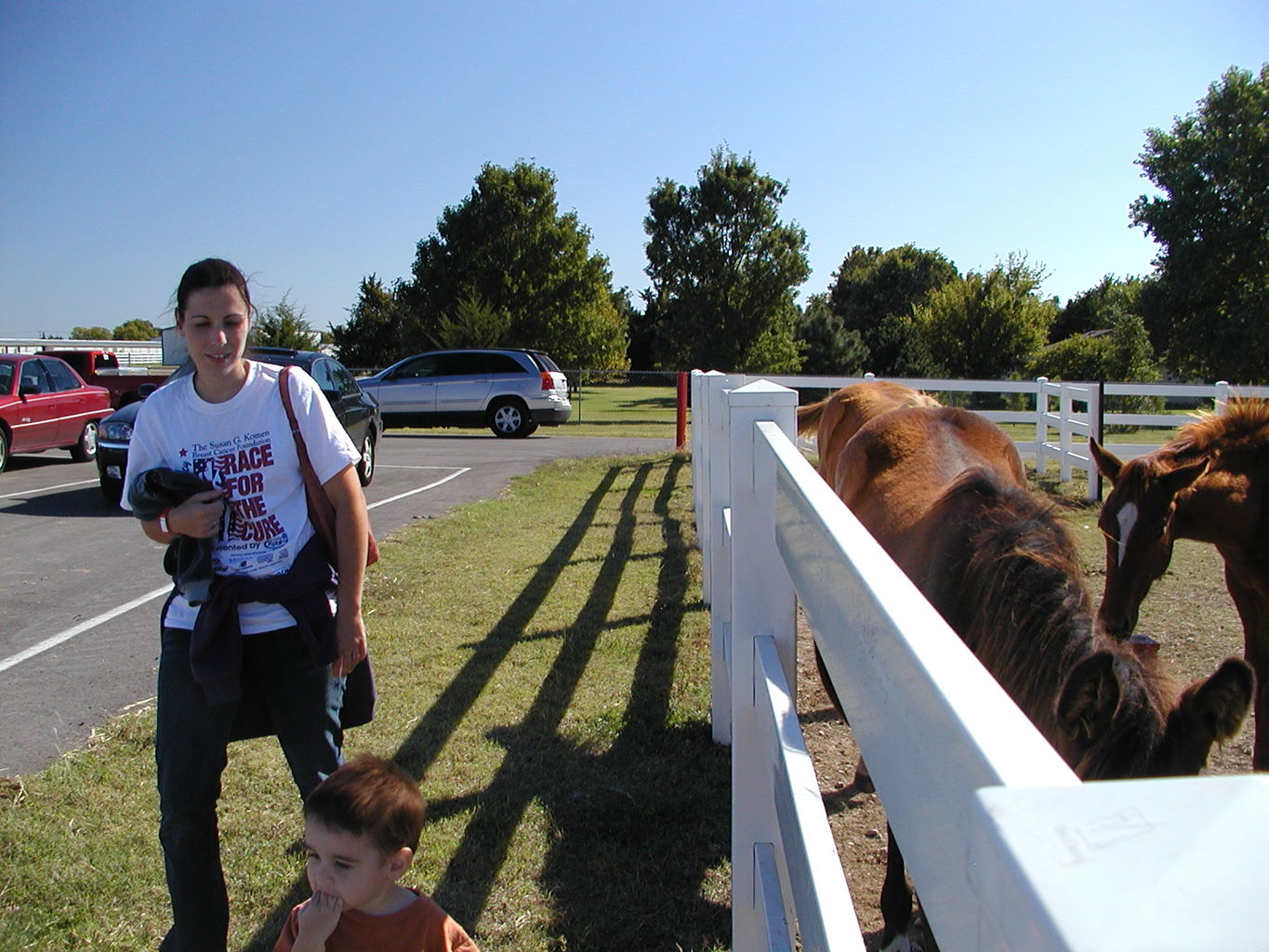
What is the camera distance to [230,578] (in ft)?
7.73

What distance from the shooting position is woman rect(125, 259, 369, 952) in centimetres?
228

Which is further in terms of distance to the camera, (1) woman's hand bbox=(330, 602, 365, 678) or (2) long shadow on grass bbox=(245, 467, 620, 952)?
(2) long shadow on grass bbox=(245, 467, 620, 952)

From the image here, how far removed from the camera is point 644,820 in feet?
11.1

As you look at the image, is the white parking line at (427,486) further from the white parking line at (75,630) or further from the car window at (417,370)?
the car window at (417,370)

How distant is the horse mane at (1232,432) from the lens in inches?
157

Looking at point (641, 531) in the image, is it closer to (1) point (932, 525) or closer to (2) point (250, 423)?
(1) point (932, 525)

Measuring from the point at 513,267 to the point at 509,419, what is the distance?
2218 centimetres

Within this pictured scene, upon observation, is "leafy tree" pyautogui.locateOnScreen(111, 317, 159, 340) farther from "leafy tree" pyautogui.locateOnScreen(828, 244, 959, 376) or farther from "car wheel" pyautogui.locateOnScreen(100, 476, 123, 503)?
"car wheel" pyautogui.locateOnScreen(100, 476, 123, 503)

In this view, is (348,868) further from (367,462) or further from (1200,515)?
(367,462)

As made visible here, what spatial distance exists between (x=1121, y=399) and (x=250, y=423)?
25.5 m

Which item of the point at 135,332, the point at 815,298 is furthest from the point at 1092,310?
the point at 135,332

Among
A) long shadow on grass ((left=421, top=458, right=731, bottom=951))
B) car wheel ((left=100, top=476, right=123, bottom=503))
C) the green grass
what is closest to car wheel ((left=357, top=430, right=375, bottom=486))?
car wheel ((left=100, top=476, right=123, bottom=503))

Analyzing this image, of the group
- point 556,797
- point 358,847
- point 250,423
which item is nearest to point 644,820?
point 556,797

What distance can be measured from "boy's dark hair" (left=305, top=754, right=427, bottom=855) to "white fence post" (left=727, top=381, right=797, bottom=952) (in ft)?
2.67
